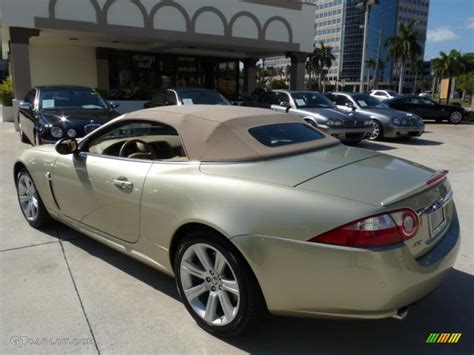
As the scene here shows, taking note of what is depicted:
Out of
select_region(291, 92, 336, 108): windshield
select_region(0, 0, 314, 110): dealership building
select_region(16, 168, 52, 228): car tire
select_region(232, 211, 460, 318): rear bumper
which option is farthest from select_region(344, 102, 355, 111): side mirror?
select_region(232, 211, 460, 318): rear bumper

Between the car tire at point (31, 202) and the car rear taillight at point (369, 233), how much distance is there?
3399 mm

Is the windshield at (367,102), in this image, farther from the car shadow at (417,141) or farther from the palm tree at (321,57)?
the palm tree at (321,57)

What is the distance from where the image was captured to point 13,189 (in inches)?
253

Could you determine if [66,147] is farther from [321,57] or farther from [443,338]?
[321,57]

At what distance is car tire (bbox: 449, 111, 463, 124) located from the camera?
1859 cm

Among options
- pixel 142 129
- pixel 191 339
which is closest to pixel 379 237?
pixel 191 339

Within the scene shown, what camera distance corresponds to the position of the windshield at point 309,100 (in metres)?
11.5

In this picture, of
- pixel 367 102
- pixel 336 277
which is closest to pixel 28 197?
pixel 336 277

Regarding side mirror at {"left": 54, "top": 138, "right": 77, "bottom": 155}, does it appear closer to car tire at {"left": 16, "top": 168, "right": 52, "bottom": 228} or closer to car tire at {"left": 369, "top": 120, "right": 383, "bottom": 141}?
car tire at {"left": 16, "top": 168, "right": 52, "bottom": 228}

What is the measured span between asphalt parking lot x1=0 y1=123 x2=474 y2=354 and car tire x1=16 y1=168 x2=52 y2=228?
0.32m

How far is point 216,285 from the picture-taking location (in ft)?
8.95

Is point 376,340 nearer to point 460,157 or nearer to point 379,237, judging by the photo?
point 379,237

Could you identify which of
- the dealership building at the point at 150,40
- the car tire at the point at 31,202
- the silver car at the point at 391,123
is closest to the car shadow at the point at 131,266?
the car tire at the point at 31,202

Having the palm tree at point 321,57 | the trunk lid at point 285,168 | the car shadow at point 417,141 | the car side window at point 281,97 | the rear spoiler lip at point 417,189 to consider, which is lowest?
the car shadow at point 417,141
